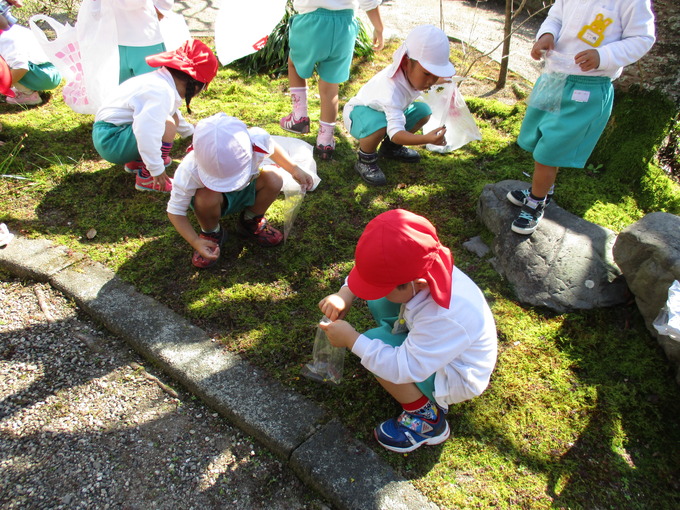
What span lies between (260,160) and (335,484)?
1.71 m

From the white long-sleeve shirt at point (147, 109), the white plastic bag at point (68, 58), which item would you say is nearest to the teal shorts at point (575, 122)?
the white long-sleeve shirt at point (147, 109)

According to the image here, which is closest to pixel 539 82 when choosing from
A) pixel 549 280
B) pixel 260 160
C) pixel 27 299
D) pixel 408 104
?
pixel 408 104

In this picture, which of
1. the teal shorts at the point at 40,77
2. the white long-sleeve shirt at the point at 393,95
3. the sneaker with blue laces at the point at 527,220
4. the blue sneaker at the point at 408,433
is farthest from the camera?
the teal shorts at the point at 40,77

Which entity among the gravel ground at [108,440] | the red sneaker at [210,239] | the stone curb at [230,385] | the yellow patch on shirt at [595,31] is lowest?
the gravel ground at [108,440]

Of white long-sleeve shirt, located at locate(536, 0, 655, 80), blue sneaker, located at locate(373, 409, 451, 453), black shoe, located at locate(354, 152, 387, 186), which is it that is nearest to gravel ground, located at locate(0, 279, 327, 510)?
blue sneaker, located at locate(373, 409, 451, 453)

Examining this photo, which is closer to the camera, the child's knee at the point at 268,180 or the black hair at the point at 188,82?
the child's knee at the point at 268,180

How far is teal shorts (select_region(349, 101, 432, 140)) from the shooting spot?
11.1 ft

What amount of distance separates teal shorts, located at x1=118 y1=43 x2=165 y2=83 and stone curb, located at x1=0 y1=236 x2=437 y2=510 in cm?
150

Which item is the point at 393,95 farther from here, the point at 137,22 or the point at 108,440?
the point at 108,440

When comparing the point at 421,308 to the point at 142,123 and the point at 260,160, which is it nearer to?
the point at 260,160

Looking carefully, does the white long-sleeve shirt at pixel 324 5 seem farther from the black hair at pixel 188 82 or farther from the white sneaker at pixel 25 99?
the white sneaker at pixel 25 99

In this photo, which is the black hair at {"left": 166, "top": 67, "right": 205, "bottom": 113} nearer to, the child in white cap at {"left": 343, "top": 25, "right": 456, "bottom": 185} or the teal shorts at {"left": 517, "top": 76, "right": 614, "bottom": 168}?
the child in white cap at {"left": 343, "top": 25, "right": 456, "bottom": 185}

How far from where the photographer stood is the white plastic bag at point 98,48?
325cm

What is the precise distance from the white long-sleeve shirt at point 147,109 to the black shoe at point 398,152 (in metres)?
1.65
